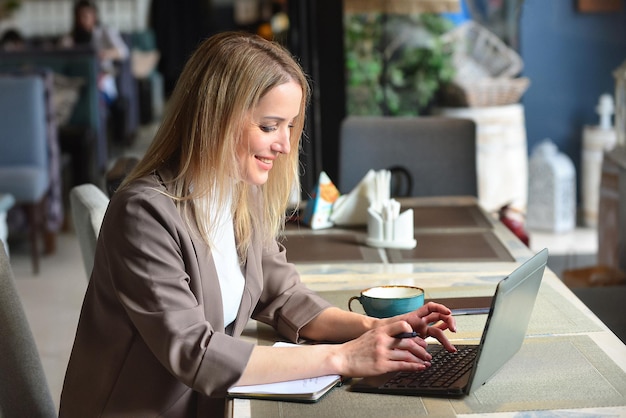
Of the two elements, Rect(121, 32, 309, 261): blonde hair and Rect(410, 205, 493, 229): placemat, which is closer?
Rect(121, 32, 309, 261): blonde hair

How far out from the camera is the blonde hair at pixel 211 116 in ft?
4.76

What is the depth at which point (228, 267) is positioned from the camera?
5.28 feet

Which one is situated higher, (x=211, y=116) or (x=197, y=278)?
(x=211, y=116)

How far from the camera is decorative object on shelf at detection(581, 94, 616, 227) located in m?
4.90

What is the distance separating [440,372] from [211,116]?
0.50 meters

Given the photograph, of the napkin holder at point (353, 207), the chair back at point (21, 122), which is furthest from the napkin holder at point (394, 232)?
the chair back at point (21, 122)

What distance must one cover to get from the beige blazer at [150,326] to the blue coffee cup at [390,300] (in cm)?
30

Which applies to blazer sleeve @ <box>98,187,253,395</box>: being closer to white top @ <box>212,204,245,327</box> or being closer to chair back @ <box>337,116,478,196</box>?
white top @ <box>212,204,245,327</box>

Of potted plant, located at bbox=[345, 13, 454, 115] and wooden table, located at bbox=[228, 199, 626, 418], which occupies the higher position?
potted plant, located at bbox=[345, 13, 454, 115]

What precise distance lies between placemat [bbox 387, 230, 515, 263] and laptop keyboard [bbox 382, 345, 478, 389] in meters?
0.72

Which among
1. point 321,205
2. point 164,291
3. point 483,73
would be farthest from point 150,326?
point 483,73

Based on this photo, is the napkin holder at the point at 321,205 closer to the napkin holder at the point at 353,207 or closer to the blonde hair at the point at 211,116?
the napkin holder at the point at 353,207

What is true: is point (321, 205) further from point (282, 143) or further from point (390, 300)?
point (282, 143)

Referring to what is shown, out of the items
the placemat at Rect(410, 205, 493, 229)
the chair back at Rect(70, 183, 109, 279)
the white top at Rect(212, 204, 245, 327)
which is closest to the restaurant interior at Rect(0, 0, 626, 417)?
the placemat at Rect(410, 205, 493, 229)
